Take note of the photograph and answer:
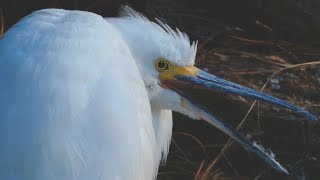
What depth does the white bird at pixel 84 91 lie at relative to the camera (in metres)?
1.88

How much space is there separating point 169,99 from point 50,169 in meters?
0.57

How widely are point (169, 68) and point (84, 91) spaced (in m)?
0.40

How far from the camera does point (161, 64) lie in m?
2.27

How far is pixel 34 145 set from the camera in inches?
73.8

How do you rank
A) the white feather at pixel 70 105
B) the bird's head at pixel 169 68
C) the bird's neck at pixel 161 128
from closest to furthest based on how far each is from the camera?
1. the white feather at pixel 70 105
2. the bird's head at pixel 169 68
3. the bird's neck at pixel 161 128

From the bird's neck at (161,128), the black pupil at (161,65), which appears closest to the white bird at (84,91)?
the black pupil at (161,65)

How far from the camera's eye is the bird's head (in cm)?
224

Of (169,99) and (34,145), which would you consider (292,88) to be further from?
(34,145)

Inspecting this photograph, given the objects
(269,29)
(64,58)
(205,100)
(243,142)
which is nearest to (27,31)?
(64,58)

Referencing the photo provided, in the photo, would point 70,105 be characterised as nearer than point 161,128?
Yes

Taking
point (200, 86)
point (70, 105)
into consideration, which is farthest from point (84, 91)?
point (200, 86)

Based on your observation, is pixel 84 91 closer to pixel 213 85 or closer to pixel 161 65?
pixel 161 65

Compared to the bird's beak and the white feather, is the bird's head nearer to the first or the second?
the bird's beak

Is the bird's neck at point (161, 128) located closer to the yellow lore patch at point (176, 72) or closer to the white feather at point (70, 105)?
the yellow lore patch at point (176, 72)
